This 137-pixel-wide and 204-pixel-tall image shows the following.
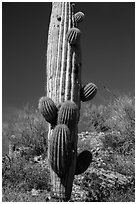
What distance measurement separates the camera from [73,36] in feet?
17.2

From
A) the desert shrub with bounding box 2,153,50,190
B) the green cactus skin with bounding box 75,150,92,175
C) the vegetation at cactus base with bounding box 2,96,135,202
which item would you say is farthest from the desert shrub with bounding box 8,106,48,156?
the green cactus skin with bounding box 75,150,92,175

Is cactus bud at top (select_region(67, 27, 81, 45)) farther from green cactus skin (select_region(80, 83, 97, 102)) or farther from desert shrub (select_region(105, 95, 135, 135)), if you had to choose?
desert shrub (select_region(105, 95, 135, 135))

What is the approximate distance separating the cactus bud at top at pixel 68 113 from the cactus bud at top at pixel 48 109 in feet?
0.43

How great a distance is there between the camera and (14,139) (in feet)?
35.4

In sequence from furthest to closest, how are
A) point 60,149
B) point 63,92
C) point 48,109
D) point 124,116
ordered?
point 124,116, point 63,92, point 48,109, point 60,149

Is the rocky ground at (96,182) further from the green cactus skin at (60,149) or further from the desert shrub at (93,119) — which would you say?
the desert shrub at (93,119)

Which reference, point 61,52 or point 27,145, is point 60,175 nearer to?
point 61,52

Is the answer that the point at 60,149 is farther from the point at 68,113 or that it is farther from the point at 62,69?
the point at 62,69

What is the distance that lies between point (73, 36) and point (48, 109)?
4.68ft

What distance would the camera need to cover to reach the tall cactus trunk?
16.1ft

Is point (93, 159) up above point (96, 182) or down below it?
above

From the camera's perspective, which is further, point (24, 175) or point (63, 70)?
point (24, 175)

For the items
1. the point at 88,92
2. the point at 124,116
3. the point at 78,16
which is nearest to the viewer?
the point at 88,92

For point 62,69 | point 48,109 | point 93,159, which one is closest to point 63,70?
point 62,69
